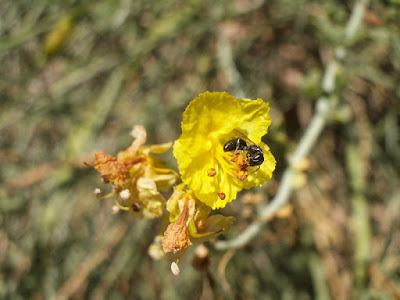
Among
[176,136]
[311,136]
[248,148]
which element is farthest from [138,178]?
[176,136]

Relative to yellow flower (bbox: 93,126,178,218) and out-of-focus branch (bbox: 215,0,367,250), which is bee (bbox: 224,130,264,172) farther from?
out-of-focus branch (bbox: 215,0,367,250)

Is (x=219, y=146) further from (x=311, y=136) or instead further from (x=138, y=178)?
(x=311, y=136)

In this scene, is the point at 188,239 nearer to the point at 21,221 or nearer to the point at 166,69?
the point at 166,69

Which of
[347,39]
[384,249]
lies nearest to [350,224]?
[384,249]

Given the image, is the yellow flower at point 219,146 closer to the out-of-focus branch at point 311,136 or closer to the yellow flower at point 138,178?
the yellow flower at point 138,178

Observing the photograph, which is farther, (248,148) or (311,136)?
(311,136)

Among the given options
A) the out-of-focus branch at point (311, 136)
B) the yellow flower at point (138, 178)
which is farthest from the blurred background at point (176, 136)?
the yellow flower at point (138, 178)

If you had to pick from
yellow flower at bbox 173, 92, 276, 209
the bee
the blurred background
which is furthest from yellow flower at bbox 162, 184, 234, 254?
the blurred background
